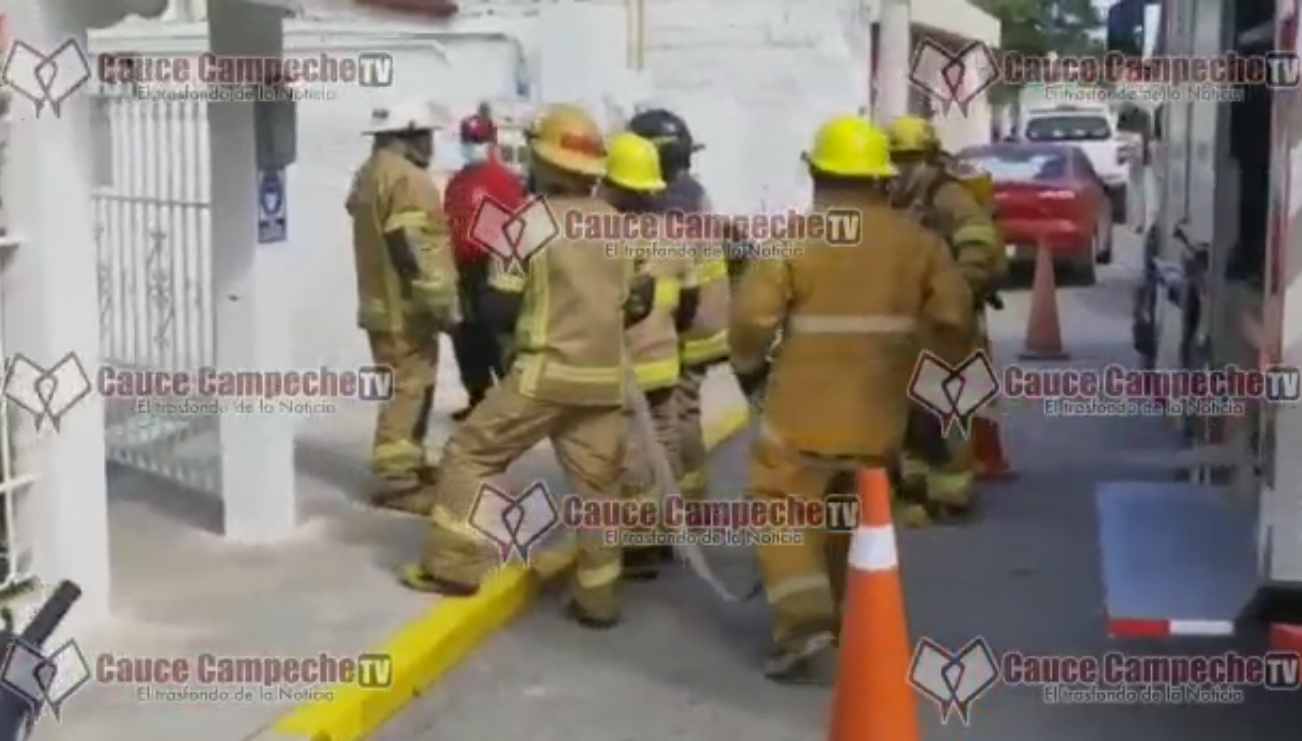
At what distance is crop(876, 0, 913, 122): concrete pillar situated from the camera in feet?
64.4

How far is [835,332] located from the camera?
619 cm

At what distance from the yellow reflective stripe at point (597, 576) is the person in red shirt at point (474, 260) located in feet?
6.09

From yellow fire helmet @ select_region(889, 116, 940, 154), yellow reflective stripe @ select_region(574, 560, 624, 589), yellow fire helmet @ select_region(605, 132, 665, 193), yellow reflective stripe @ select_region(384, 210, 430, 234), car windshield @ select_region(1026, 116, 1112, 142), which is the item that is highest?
car windshield @ select_region(1026, 116, 1112, 142)

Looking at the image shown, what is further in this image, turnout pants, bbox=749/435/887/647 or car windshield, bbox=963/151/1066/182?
car windshield, bbox=963/151/1066/182

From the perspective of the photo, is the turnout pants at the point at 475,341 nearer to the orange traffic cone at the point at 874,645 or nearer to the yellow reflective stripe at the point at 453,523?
the yellow reflective stripe at the point at 453,523

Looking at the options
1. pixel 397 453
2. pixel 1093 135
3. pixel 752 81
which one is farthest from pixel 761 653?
pixel 1093 135

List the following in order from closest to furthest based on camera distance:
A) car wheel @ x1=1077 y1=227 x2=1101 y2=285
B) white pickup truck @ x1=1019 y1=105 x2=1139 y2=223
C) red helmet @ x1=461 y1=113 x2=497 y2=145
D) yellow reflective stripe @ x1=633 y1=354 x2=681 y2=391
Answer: yellow reflective stripe @ x1=633 y1=354 x2=681 y2=391, red helmet @ x1=461 y1=113 x2=497 y2=145, car wheel @ x1=1077 y1=227 x2=1101 y2=285, white pickup truck @ x1=1019 y1=105 x2=1139 y2=223

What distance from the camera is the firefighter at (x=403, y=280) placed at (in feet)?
26.4

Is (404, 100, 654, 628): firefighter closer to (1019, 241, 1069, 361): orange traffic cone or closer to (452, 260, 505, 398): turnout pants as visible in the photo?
(452, 260, 505, 398): turnout pants

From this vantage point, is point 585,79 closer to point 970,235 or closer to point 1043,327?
point 1043,327

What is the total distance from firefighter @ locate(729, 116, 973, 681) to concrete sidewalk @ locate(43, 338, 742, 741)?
145 cm

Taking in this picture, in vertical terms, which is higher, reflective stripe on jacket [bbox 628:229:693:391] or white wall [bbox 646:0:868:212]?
white wall [bbox 646:0:868:212]

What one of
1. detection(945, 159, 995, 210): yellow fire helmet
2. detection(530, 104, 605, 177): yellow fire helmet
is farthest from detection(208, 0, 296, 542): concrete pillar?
detection(945, 159, 995, 210): yellow fire helmet

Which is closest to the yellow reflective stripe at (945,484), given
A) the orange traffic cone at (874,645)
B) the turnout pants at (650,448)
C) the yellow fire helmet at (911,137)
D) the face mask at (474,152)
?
the yellow fire helmet at (911,137)
